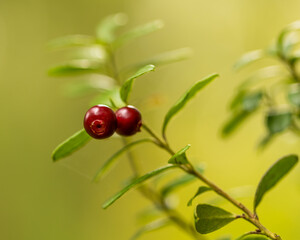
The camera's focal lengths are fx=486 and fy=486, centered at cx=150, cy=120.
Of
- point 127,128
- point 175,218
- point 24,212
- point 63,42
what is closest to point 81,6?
point 24,212

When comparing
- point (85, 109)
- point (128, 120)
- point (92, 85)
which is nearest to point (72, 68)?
point (92, 85)

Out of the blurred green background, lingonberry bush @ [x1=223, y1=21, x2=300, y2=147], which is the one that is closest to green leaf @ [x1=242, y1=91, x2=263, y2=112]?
lingonberry bush @ [x1=223, y1=21, x2=300, y2=147]

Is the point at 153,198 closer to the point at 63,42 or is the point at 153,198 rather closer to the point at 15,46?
the point at 63,42

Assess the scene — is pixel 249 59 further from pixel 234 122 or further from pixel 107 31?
pixel 107 31

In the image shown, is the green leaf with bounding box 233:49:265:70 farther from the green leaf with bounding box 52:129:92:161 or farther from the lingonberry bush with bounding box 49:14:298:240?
the green leaf with bounding box 52:129:92:161

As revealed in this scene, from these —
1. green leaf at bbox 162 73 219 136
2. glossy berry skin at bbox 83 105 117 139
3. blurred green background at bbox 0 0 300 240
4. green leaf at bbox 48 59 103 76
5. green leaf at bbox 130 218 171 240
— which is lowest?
green leaf at bbox 130 218 171 240

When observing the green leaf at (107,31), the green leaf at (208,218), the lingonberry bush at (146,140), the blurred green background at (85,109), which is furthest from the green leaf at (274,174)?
the blurred green background at (85,109)

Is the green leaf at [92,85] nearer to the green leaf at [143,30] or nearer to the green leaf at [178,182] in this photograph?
the green leaf at [143,30]
